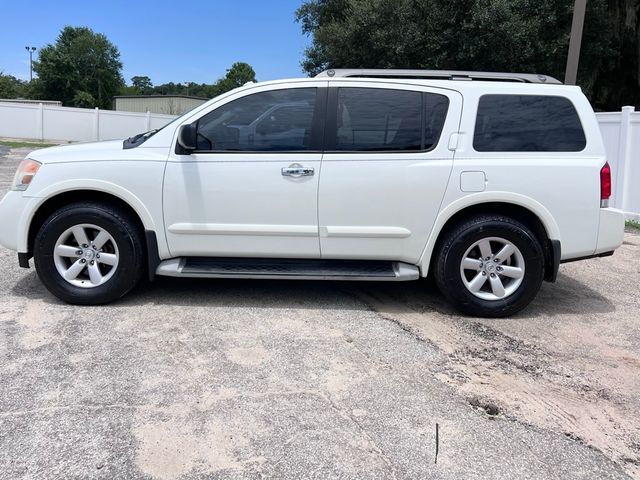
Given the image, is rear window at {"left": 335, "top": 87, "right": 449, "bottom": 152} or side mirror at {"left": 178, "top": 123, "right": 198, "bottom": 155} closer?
side mirror at {"left": 178, "top": 123, "right": 198, "bottom": 155}

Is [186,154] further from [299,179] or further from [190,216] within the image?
[299,179]

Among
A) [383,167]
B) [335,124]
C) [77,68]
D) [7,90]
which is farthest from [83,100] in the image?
[383,167]

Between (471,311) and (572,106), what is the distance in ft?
6.37

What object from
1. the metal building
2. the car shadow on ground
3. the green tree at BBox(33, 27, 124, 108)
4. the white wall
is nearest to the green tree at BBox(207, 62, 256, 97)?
the green tree at BBox(33, 27, 124, 108)

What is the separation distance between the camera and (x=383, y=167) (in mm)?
4684

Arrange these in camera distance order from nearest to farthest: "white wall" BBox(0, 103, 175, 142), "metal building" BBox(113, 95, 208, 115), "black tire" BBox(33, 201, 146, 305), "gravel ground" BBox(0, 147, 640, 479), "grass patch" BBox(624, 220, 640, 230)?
"gravel ground" BBox(0, 147, 640, 479)
"black tire" BBox(33, 201, 146, 305)
"grass patch" BBox(624, 220, 640, 230)
"white wall" BBox(0, 103, 175, 142)
"metal building" BBox(113, 95, 208, 115)

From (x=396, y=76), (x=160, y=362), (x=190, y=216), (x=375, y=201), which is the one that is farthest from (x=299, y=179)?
(x=160, y=362)

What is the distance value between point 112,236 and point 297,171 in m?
1.64

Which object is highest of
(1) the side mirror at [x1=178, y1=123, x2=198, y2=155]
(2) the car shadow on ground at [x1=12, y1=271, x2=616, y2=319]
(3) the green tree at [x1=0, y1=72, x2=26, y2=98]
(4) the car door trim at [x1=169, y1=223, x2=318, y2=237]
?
(3) the green tree at [x1=0, y1=72, x2=26, y2=98]

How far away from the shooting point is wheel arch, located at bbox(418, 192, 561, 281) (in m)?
4.70

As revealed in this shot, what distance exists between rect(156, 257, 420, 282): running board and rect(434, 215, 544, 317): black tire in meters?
0.28

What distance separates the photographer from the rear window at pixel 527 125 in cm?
476

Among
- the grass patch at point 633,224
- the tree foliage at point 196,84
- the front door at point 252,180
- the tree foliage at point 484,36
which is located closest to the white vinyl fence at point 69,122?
the tree foliage at point 484,36

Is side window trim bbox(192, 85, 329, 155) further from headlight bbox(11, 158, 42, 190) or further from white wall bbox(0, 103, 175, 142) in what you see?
white wall bbox(0, 103, 175, 142)
